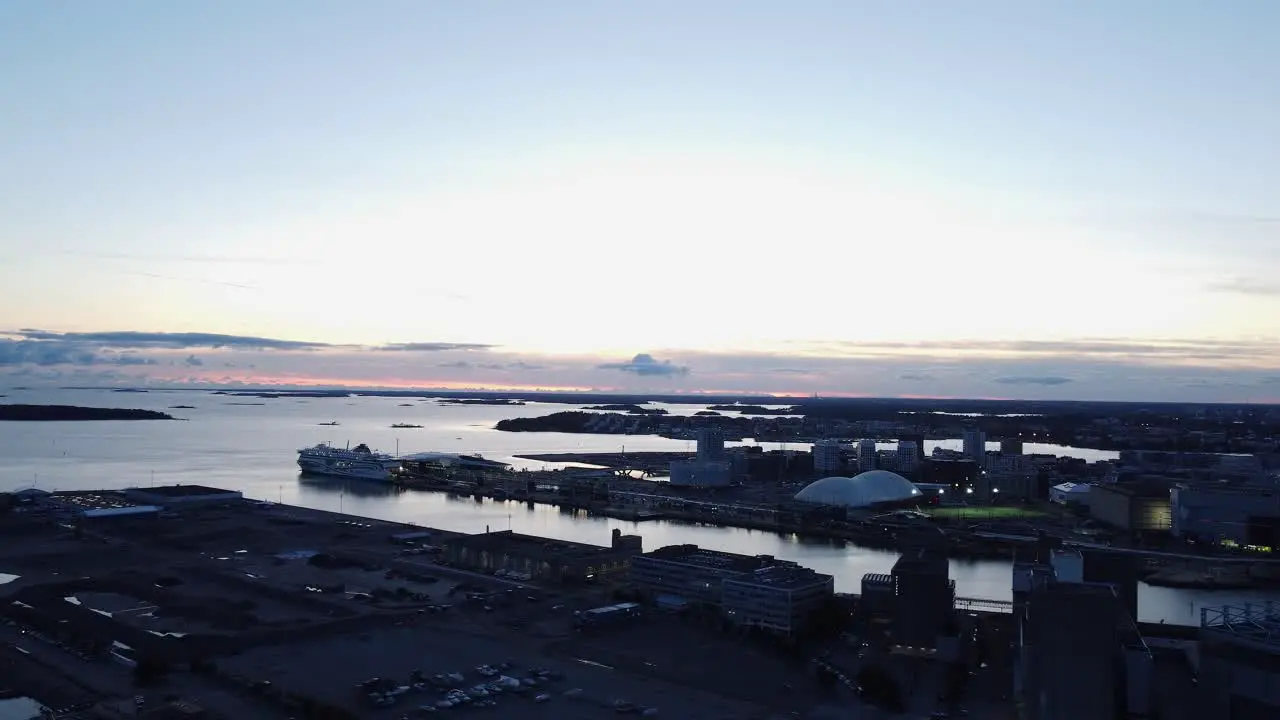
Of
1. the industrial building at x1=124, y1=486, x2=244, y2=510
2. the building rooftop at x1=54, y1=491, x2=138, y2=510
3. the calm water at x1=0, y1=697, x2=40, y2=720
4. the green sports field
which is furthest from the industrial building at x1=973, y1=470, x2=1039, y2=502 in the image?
the calm water at x1=0, y1=697, x2=40, y2=720

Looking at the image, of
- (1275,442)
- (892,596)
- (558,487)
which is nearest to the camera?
(892,596)

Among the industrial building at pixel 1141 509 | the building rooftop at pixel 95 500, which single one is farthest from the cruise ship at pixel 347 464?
the industrial building at pixel 1141 509

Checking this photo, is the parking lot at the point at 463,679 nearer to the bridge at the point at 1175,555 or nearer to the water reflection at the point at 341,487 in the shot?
the bridge at the point at 1175,555

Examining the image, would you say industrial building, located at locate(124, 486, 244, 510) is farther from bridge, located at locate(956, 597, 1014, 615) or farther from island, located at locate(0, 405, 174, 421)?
island, located at locate(0, 405, 174, 421)

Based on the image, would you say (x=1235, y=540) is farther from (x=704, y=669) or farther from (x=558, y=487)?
(x=558, y=487)

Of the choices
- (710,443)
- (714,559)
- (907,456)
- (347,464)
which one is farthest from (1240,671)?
(347,464)

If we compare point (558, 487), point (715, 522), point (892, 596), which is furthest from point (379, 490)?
point (892, 596)
